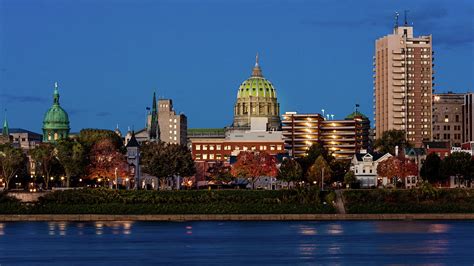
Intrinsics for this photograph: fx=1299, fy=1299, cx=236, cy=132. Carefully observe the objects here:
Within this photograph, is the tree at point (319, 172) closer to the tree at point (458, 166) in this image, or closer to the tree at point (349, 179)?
the tree at point (349, 179)

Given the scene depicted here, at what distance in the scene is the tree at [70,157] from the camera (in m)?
173

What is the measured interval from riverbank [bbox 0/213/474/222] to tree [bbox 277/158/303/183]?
5467 cm

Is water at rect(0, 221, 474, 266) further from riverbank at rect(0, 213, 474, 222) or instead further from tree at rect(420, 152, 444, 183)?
tree at rect(420, 152, 444, 183)

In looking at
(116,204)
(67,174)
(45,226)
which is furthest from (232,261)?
(67,174)

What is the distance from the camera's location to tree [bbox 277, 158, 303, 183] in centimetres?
Answer: 19312

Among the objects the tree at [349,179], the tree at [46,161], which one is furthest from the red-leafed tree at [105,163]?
the tree at [349,179]

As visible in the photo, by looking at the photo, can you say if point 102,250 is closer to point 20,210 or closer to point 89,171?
point 20,210

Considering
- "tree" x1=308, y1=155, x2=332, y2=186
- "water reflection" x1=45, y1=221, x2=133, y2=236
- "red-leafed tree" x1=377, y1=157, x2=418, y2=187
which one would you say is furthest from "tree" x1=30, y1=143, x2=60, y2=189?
"red-leafed tree" x1=377, y1=157, x2=418, y2=187

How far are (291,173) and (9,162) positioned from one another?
147 feet

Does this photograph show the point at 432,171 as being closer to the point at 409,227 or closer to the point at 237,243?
the point at 409,227

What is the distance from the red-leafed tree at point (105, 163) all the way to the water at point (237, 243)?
163 feet

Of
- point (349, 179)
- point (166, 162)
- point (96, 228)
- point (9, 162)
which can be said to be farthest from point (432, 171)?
point (96, 228)

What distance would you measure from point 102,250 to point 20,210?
4279 centimetres

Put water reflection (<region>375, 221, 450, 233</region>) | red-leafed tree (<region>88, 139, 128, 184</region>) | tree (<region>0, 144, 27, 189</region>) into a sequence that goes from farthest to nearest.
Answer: red-leafed tree (<region>88, 139, 128, 184</region>) → tree (<region>0, 144, 27, 189</region>) → water reflection (<region>375, 221, 450, 233</region>)
